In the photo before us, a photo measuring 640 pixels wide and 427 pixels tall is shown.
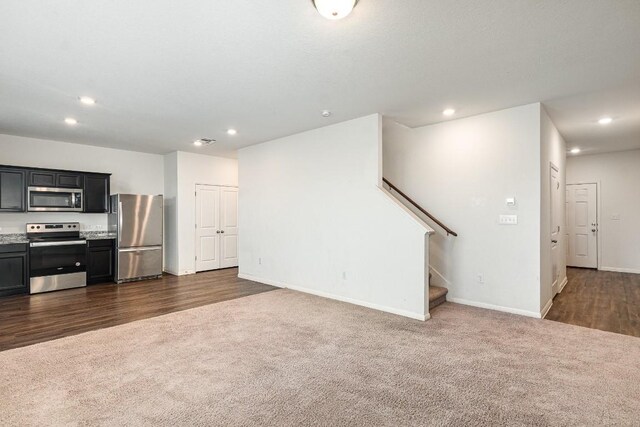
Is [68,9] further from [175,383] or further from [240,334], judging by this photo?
[240,334]

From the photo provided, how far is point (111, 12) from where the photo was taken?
7.34 feet

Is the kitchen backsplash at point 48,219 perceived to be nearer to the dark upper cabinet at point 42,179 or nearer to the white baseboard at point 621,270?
the dark upper cabinet at point 42,179

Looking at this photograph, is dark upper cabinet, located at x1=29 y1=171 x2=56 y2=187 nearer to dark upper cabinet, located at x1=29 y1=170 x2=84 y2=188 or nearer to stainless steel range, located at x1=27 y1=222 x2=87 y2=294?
dark upper cabinet, located at x1=29 y1=170 x2=84 y2=188

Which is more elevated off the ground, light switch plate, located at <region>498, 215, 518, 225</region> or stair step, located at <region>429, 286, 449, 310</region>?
light switch plate, located at <region>498, 215, 518, 225</region>

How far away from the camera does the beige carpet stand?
7.09 feet

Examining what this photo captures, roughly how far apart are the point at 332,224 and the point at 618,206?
21.8 feet

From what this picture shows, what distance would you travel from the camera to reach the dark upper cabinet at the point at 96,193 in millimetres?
6223

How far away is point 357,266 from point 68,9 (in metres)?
4.05

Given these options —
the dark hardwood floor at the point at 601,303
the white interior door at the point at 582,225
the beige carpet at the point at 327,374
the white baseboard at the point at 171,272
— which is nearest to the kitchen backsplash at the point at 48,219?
the white baseboard at the point at 171,272

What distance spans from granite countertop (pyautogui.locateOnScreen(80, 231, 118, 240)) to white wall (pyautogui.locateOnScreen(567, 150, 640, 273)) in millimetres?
10370

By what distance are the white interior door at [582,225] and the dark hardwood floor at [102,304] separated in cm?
713

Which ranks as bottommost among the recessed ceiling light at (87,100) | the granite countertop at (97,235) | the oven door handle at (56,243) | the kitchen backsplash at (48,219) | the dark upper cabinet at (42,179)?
the oven door handle at (56,243)

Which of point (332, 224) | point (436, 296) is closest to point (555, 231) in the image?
point (436, 296)

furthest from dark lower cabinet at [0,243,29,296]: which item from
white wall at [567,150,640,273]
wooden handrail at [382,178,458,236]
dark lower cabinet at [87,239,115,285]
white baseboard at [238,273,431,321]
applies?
white wall at [567,150,640,273]
